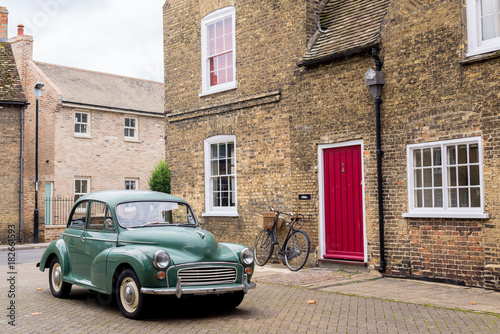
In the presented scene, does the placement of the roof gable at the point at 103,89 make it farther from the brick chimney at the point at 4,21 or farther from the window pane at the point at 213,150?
the window pane at the point at 213,150

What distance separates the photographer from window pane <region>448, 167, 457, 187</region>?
952 centimetres

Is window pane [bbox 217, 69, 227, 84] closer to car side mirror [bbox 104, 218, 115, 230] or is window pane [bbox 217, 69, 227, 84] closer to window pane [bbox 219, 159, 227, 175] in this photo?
window pane [bbox 219, 159, 227, 175]

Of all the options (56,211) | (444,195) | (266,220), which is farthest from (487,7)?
(56,211)

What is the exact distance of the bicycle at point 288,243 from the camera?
11.8 metres

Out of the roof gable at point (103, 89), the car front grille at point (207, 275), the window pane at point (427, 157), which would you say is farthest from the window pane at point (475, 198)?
the roof gable at point (103, 89)

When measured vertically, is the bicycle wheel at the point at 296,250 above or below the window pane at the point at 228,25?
below

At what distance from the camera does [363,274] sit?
10688 millimetres

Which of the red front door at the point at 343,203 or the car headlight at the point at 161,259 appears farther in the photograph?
the red front door at the point at 343,203

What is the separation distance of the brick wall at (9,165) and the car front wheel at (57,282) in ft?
49.0

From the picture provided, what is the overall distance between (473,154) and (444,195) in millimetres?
849

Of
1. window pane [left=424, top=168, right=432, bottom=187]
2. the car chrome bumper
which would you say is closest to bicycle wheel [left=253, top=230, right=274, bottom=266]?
window pane [left=424, top=168, right=432, bottom=187]

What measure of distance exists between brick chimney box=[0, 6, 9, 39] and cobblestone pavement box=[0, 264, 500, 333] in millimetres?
18195

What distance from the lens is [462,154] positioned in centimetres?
945

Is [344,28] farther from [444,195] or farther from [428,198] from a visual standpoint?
[444,195]
